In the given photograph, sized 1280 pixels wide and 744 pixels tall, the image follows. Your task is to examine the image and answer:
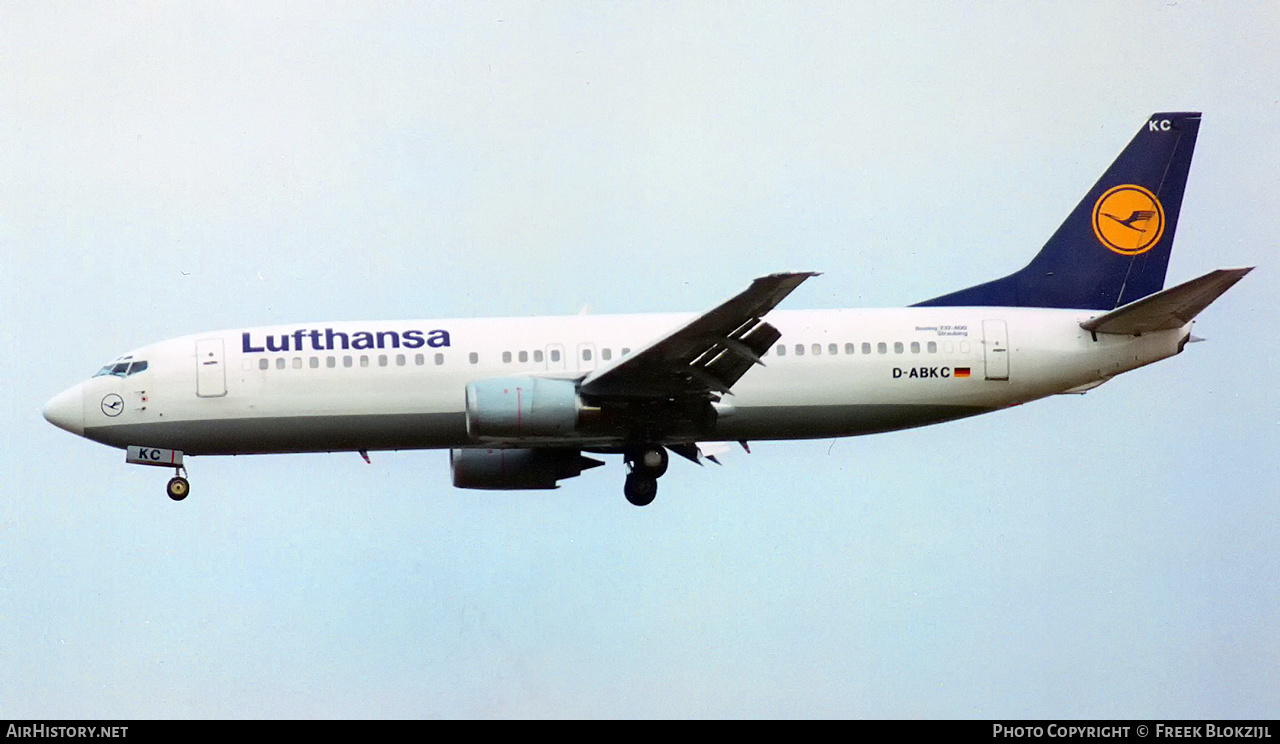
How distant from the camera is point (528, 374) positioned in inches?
1334

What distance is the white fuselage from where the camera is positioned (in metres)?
33.7

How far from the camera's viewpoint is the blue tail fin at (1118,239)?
35594mm

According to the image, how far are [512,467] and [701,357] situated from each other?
5.84 metres

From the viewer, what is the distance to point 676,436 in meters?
34.1

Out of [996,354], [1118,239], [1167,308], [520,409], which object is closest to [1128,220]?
[1118,239]

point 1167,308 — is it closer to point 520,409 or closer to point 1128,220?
point 1128,220

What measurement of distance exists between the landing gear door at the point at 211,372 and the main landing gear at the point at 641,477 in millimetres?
8068

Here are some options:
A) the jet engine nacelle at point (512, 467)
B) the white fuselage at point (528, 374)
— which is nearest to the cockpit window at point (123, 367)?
the white fuselage at point (528, 374)

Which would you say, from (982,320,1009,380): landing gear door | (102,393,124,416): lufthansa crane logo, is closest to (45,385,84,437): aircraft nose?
(102,393,124,416): lufthansa crane logo

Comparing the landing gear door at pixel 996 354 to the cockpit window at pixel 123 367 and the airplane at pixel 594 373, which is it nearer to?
the airplane at pixel 594 373
